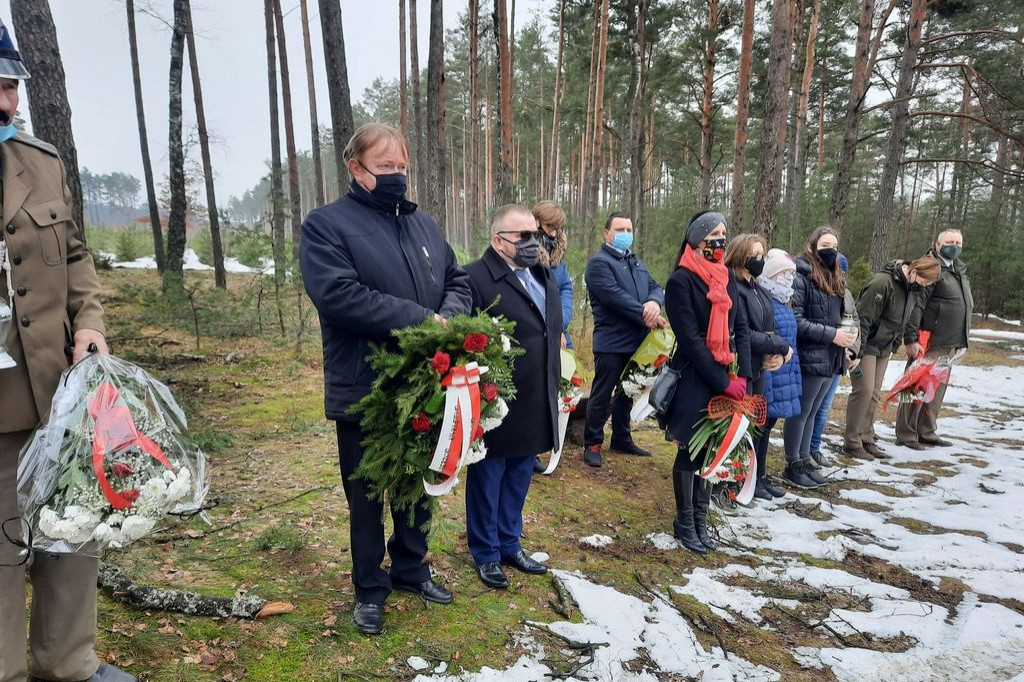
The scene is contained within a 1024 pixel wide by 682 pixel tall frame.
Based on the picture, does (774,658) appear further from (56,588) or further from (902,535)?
(56,588)

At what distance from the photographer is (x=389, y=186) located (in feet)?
8.39

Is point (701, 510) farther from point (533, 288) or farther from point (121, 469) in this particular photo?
point (121, 469)

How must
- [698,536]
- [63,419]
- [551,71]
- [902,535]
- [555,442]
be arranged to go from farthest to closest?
1. [551,71]
2. [902,535]
3. [698,536]
4. [555,442]
5. [63,419]

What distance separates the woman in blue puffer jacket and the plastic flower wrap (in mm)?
865

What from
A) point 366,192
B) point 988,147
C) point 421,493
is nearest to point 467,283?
point 366,192

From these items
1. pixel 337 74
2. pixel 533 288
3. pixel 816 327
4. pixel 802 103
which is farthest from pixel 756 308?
pixel 802 103

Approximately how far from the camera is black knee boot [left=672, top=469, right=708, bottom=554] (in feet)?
12.9

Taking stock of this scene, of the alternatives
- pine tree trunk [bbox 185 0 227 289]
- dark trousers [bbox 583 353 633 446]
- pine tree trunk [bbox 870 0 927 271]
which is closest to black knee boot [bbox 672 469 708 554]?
dark trousers [bbox 583 353 633 446]

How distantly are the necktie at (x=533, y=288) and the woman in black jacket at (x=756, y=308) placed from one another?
158 centimetres

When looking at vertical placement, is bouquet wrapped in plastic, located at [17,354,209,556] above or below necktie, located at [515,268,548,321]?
below

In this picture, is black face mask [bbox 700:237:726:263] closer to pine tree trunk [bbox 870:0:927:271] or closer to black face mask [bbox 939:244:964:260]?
black face mask [bbox 939:244:964:260]

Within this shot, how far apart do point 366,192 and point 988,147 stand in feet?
99.1

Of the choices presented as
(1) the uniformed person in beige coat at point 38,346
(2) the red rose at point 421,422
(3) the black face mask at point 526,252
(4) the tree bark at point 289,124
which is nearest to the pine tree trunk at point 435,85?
(4) the tree bark at point 289,124

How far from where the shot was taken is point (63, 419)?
6.13 ft
